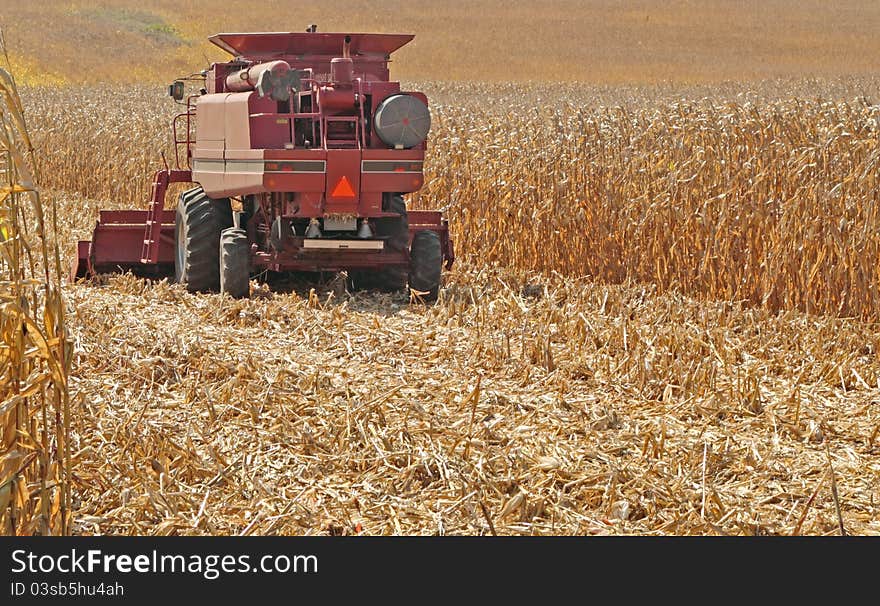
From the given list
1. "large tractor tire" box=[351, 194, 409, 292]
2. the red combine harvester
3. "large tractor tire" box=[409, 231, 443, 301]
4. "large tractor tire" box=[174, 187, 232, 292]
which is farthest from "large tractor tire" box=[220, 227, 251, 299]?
"large tractor tire" box=[409, 231, 443, 301]

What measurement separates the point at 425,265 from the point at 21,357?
18.8ft

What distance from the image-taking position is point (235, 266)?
8625 mm

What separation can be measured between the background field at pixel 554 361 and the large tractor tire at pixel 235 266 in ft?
0.79

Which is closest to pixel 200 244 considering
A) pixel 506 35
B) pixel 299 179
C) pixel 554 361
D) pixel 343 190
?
pixel 299 179

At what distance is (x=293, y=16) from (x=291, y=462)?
64.3 meters

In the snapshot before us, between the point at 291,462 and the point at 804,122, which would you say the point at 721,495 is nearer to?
the point at 291,462

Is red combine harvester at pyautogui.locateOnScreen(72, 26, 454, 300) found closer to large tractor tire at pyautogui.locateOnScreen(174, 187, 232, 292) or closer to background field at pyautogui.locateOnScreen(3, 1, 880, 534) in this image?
large tractor tire at pyautogui.locateOnScreen(174, 187, 232, 292)

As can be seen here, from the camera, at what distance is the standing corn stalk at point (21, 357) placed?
9.89 ft

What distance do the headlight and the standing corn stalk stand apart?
5.16 m

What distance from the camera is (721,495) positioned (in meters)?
4.67

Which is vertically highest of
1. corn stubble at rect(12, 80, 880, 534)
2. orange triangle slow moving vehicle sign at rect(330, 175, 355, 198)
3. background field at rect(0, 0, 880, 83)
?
background field at rect(0, 0, 880, 83)

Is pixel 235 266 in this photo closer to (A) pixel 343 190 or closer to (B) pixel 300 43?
(A) pixel 343 190

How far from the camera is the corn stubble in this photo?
14.9 feet


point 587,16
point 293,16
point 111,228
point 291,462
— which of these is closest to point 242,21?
point 293,16
